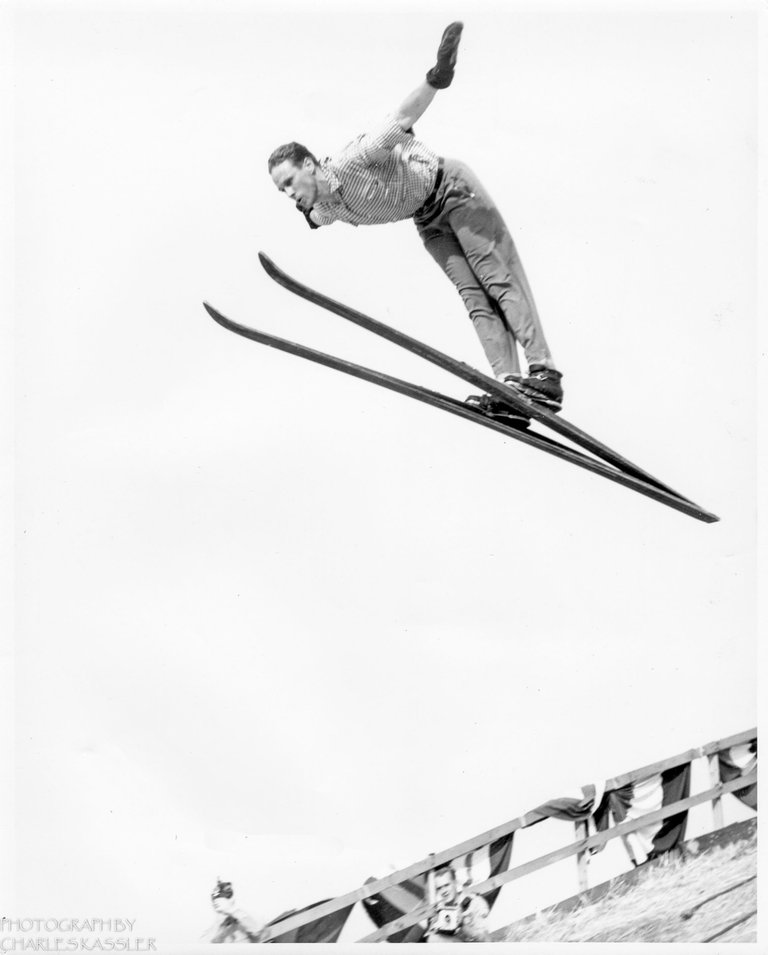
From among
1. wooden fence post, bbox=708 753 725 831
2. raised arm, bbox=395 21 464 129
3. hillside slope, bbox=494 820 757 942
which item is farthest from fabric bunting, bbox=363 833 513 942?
raised arm, bbox=395 21 464 129

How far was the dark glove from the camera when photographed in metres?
3.13

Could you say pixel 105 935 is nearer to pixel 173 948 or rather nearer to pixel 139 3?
pixel 173 948

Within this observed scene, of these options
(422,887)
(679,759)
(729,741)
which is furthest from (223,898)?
(729,741)

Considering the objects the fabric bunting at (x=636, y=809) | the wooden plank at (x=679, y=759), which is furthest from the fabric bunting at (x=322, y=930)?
the wooden plank at (x=679, y=759)

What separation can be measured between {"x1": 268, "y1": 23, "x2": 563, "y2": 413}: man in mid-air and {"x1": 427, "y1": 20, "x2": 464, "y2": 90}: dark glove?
0.16 ft

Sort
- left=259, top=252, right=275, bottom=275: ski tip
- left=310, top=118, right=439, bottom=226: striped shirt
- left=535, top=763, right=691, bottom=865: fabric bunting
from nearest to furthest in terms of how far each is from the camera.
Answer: left=310, top=118, right=439, bottom=226: striped shirt → left=259, top=252, right=275, bottom=275: ski tip → left=535, top=763, right=691, bottom=865: fabric bunting

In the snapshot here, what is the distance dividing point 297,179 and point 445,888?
2.17 meters

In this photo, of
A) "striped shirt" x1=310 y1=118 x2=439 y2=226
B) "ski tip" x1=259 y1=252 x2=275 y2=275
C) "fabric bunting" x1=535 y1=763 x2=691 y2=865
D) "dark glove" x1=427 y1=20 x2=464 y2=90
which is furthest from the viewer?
"fabric bunting" x1=535 y1=763 x2=691 y2=865

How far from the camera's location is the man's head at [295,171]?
3400 mm

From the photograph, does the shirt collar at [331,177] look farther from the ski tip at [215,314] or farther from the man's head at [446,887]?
the man's head at [446,887]

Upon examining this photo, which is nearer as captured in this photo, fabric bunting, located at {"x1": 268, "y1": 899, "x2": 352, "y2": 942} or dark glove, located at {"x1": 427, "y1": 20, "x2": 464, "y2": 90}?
dark glove, located at {"x1": 427, "y1": 20, "x2": 464, "y2": 90}

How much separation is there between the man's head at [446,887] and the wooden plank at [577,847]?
2.1 inches

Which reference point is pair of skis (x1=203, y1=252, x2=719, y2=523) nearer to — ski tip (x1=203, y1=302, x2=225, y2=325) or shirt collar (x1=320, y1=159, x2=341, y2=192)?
ski tip (x1=203, y1=302, x2=225, y2=325)

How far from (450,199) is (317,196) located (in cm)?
40
